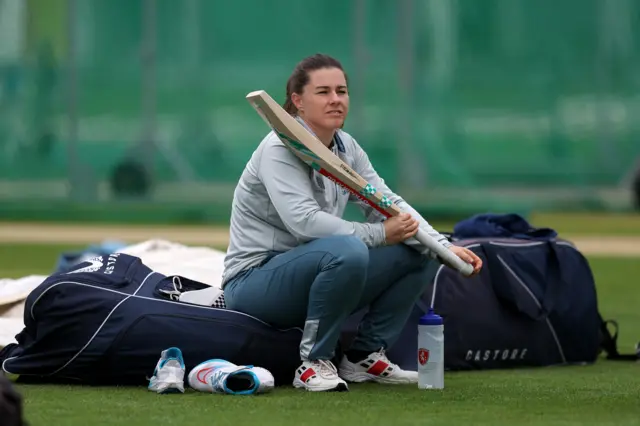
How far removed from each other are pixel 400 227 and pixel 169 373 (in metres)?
1.05

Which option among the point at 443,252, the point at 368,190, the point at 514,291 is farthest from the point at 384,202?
the point at 514,291

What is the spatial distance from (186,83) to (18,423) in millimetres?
15052

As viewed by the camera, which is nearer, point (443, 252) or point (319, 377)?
point (319, 377)

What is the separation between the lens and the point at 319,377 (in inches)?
213

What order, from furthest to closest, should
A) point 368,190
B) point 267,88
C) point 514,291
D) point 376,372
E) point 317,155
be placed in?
point 267,88
point 514,291
point 376,372
point 368,190
point 317,155

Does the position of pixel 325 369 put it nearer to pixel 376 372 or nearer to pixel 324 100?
pixel 376 372

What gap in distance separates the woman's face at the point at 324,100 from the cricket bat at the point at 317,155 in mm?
138

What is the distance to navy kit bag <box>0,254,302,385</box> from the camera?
545 cm

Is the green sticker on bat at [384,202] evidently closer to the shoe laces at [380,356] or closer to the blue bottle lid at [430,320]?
the blue bottle lid at [430,320]

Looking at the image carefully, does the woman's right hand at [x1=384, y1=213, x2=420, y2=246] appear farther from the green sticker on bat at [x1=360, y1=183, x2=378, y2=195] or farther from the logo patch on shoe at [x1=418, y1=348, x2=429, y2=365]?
the logo patch on shoe at [x1=418, y1=348, x2=429, y2=365]

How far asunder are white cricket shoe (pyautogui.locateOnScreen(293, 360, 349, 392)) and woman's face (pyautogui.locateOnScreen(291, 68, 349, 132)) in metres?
0.94

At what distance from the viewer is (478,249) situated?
6.60m

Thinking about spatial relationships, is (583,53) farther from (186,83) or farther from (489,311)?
(489,311)

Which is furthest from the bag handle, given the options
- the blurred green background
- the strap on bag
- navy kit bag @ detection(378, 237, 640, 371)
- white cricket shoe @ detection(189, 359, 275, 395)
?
the blurred green background
